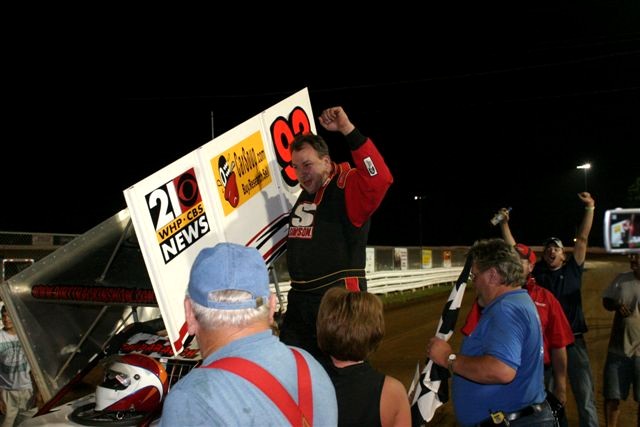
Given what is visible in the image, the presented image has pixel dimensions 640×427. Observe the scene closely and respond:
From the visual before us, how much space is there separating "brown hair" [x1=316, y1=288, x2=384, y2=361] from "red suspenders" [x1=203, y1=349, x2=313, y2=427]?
3.40 ft

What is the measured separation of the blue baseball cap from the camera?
163cm

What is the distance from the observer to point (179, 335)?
3.40 m

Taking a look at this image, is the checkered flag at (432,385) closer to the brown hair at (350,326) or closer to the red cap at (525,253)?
the brown hair at (350,326)

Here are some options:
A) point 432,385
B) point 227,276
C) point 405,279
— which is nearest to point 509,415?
point 432,385

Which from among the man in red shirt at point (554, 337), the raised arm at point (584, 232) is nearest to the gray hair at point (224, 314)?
the man in red shirt at point (554, 337)

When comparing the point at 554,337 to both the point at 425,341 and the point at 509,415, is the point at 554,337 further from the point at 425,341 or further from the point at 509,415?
the point at 425,341

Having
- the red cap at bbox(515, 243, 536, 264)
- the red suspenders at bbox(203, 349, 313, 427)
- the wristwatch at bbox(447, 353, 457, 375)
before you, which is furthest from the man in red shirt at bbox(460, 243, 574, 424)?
the red suspenders at bbox(203, 349, 313, 427)

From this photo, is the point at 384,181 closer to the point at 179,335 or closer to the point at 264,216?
the point at 264,216

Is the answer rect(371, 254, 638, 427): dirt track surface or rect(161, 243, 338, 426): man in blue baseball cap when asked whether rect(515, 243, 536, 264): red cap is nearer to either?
rect(371, 254, 638, 427): dirt track surface

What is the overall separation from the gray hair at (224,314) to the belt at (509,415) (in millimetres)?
2223

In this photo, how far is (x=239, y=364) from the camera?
5.05ft

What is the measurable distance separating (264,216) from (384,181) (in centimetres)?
121

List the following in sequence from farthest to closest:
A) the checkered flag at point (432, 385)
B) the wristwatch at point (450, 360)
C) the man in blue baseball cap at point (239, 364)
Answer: the checkered flag at point (432, 385) → the wristwatch at point (450, 360) → the man in blue baseball cap at point (239, 364)

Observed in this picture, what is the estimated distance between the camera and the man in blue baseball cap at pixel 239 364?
1468mm
